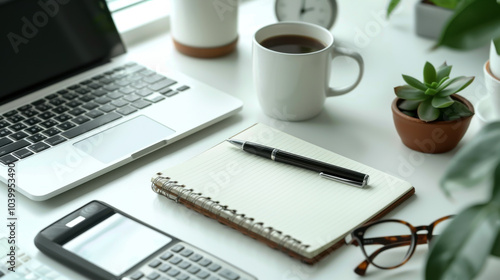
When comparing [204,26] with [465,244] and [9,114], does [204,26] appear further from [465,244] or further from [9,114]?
[465,244]

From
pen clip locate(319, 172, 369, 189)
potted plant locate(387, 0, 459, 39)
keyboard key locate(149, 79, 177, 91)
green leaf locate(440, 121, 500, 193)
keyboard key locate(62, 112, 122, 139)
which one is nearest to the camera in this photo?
green leaf locate(440, 121, 500, 193)

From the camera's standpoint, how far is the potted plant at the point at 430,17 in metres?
1.16

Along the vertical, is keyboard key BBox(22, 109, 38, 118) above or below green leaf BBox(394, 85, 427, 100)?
below

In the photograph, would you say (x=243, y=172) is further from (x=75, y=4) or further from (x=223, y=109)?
(x=75, y=4)

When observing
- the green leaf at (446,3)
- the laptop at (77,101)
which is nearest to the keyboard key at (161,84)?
the laptop at (77,101)

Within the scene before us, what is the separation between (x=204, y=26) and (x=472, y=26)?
0.63 m

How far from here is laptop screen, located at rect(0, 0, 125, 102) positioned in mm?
973

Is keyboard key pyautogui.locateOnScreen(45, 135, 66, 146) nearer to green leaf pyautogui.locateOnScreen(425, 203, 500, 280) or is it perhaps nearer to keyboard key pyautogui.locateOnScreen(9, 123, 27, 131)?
keyboard key pyautogui.locateOnScreen(9, 123, 27, 131)

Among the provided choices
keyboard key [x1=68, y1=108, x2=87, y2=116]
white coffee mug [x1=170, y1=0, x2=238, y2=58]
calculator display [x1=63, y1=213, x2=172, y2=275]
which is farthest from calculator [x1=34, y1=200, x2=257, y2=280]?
white coffee mug [x1=170, y1=0, x2=238, y2=58]

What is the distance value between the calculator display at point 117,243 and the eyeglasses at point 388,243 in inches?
8.1

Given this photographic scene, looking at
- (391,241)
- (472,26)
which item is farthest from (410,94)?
(472,26)

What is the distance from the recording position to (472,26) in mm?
544

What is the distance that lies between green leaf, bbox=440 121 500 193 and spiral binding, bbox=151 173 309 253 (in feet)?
0.77

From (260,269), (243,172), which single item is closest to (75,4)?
(243,172)
